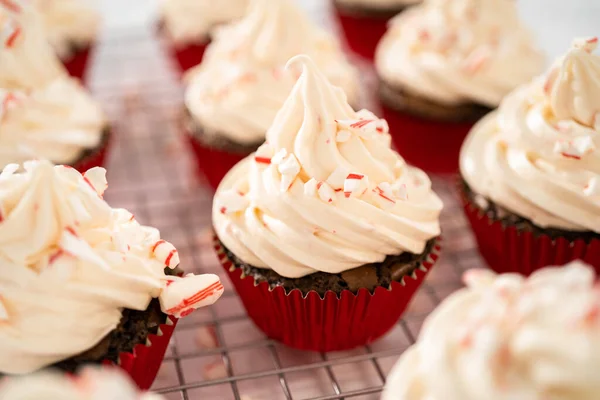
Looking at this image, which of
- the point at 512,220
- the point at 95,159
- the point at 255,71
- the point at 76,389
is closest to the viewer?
the point at 76,389

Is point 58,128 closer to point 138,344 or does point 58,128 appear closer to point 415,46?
point 138,344

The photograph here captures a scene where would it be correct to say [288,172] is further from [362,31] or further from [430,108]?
[362,31]

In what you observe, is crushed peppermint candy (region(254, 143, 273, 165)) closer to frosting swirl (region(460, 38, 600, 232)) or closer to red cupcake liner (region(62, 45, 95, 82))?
frosting swirl (region(460, 38, 600, 232))

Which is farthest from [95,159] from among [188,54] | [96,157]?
[188,54]

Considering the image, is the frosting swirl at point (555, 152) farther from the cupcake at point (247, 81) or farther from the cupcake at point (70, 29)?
the cupcake at point (70, 29)

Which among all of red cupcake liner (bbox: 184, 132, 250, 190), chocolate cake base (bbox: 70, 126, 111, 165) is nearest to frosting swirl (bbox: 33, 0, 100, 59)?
chocolate cake base (bbox: 70, 126, 111, 165)

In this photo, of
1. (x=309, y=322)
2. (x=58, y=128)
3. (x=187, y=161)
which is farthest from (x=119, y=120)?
(x=309, y=322)

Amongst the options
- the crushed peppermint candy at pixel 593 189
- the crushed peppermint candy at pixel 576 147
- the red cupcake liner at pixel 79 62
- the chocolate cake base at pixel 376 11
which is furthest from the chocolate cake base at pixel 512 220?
the red cupcake liner at pixel 79 62
